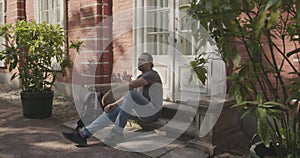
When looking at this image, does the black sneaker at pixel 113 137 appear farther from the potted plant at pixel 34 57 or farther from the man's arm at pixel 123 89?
the potted plant at pixel 34 57


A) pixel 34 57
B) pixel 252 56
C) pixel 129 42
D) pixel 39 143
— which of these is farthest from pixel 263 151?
pixel 34 57

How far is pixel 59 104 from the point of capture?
20.5ft

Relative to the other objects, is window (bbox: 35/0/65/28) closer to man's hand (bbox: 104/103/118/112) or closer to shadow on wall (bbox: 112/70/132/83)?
shadow on wall (bbox: 112/70/132/83)

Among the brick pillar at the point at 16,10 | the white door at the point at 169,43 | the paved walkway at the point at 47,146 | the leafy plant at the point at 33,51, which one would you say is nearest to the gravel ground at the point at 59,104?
the paved walkway at the point at 47,146

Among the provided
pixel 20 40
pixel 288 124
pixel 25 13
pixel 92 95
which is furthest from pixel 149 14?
pixel 25 13

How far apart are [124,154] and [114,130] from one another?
580mm

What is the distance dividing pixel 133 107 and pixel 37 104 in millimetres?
2086

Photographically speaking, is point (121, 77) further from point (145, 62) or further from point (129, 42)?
point (145, 62)

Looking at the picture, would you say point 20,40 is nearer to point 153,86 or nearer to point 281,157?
point 153,86

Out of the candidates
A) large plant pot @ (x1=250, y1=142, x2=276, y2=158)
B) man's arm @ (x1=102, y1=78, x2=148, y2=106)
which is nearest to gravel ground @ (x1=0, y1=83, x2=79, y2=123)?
man's arm @ (x1=102, y1=78, x2=148, y2=106)

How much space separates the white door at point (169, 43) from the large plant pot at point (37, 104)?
187 cm

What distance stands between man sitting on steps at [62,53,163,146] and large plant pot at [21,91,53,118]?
138cm

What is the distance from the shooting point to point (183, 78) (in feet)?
15.2

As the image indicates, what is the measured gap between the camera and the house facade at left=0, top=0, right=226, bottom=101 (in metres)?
4.61
